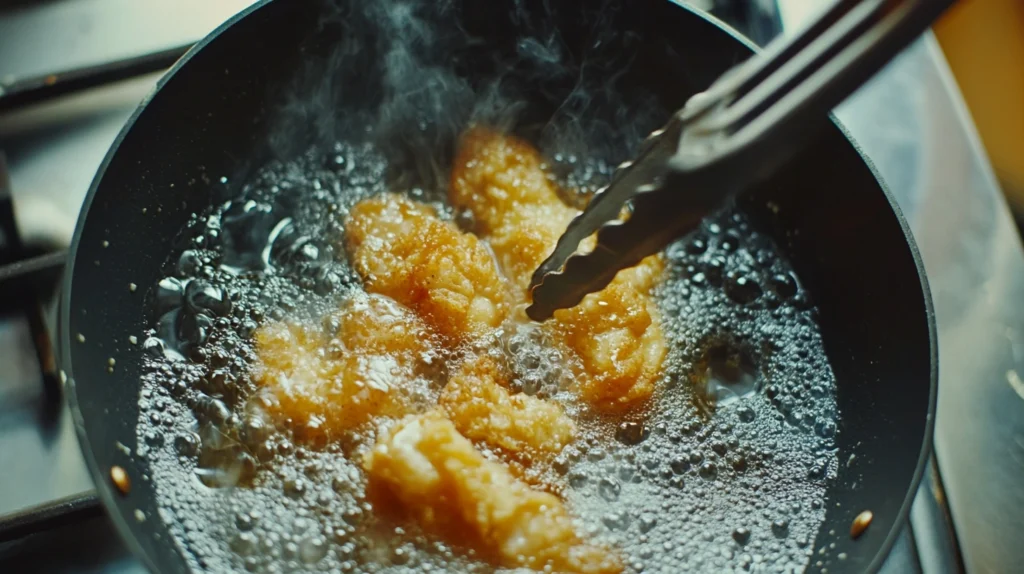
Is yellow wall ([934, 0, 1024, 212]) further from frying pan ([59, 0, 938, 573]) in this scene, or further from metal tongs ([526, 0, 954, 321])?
metal tongs ([526, 0, 954, 321])

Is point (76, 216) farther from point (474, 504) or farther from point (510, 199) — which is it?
point (474, 504)

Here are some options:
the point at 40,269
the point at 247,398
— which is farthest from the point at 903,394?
the point at 40,269

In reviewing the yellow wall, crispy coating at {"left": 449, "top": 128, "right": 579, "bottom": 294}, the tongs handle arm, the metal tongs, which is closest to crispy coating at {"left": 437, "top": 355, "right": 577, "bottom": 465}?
crispy coating at {"left": 449, "top": 128, "right": 579, "bottom": 294}

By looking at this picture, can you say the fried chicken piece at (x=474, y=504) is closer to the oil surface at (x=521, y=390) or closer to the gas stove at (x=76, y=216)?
the oil surface at (x=521, y=390)

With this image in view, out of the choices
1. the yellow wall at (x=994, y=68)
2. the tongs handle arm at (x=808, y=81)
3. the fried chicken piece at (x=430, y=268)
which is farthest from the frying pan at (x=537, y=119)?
the yellow wall at (x=994, y=68)

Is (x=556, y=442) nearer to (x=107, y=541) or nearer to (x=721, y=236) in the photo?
(x=721, y=236)

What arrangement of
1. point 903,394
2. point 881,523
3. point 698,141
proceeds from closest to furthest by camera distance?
point 698,141, point 881,523, point 903,394
